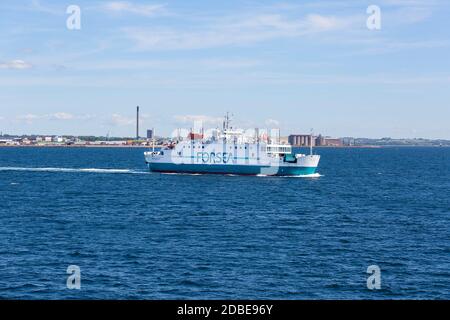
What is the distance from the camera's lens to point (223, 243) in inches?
1720

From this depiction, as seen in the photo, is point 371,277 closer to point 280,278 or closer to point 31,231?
point 280,278

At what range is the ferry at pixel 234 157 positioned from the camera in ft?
356

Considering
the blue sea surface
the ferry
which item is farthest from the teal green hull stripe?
the blue sea surface

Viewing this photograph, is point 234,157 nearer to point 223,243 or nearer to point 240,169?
point 240,169

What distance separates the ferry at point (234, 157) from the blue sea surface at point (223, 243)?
21.9 metres

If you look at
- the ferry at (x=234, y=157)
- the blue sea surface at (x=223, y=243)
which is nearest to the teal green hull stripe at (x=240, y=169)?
the ferry at (x=234, y=157)

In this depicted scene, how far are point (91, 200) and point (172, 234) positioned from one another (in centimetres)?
3000

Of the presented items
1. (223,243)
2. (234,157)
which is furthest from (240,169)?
(223,243)

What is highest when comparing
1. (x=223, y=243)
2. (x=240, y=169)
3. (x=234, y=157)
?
(x=234, y=157)

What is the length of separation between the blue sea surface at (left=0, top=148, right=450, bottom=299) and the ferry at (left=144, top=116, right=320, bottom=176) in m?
21.9

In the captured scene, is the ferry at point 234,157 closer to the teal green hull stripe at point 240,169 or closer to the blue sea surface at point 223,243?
the teal green hull stripe at point 240,169

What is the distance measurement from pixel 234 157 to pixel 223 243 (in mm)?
66467

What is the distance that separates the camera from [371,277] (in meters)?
32.8
